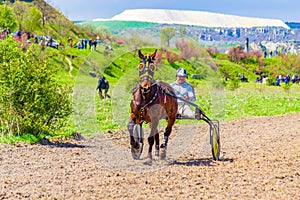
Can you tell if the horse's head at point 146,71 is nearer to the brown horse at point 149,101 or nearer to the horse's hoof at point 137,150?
the brown horse at point 149,101

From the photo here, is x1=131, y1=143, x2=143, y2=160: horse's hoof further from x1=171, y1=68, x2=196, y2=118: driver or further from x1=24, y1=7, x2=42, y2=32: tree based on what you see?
x1=24, y1=7, x2=42, y2=32: tree

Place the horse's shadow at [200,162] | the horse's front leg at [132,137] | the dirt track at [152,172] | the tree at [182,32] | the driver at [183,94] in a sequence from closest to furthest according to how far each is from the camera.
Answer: the dirt track at [152,172] → the horse's front leg at [132,137] → the horse's shadow at [200,162] → the driver at [183,94] → the tree at [182,32]

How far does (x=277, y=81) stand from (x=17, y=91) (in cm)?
6597

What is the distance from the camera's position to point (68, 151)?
1274 centimetres

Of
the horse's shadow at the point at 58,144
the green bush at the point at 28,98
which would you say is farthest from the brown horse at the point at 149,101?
the green bush at the point at 28,98

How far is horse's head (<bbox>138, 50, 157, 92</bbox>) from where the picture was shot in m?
9.55

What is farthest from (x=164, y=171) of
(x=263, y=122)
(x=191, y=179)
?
(x=263, y=122)

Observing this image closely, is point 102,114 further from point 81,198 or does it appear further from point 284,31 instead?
point 284,31

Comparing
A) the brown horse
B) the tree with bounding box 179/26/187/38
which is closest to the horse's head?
the brown horse

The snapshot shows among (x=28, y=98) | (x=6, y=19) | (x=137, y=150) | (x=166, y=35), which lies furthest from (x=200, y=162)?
(x=6, y=19)

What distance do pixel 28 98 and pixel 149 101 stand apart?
216 inches

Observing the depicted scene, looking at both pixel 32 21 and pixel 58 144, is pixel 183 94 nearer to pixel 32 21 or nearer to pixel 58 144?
pixel 58 144

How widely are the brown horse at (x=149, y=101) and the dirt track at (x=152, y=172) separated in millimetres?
894

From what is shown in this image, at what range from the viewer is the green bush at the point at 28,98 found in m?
14.0
